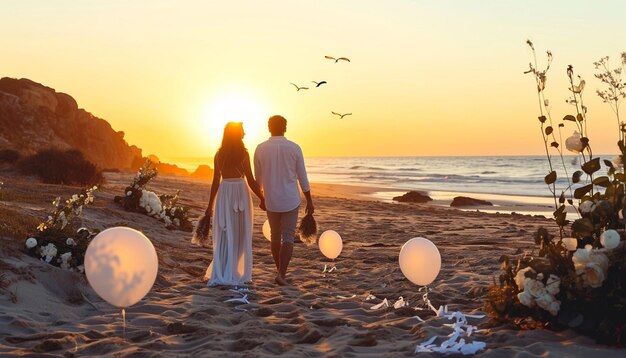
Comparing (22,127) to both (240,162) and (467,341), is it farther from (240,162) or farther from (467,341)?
(467,341)

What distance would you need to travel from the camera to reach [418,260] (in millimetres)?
6605

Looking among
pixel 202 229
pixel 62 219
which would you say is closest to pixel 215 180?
pixel 202 229

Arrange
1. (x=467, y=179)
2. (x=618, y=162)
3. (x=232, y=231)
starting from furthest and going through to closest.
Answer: (x=467, y=179), (x=232, y=231), (x=618, y=162)

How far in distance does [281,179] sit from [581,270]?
4.01 meters

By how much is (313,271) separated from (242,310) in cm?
281

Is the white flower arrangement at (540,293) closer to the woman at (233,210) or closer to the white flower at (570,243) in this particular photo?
the white flower at (570,243)

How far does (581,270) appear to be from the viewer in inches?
186

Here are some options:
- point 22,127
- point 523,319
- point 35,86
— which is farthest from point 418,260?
point 35,86

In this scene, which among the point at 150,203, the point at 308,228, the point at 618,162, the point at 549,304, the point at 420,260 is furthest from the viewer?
the point at 150,203

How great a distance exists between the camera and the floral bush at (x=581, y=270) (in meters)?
4.68

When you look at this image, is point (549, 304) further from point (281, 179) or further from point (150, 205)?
point (150, 205)

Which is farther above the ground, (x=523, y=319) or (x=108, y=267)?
(x=108, y=267)

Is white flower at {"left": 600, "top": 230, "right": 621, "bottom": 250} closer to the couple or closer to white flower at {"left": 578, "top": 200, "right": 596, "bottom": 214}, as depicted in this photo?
white flower at {"left": 578, "top": 200, "right": 596, "bottom": 214}

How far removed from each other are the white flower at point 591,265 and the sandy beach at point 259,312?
0.50 m
